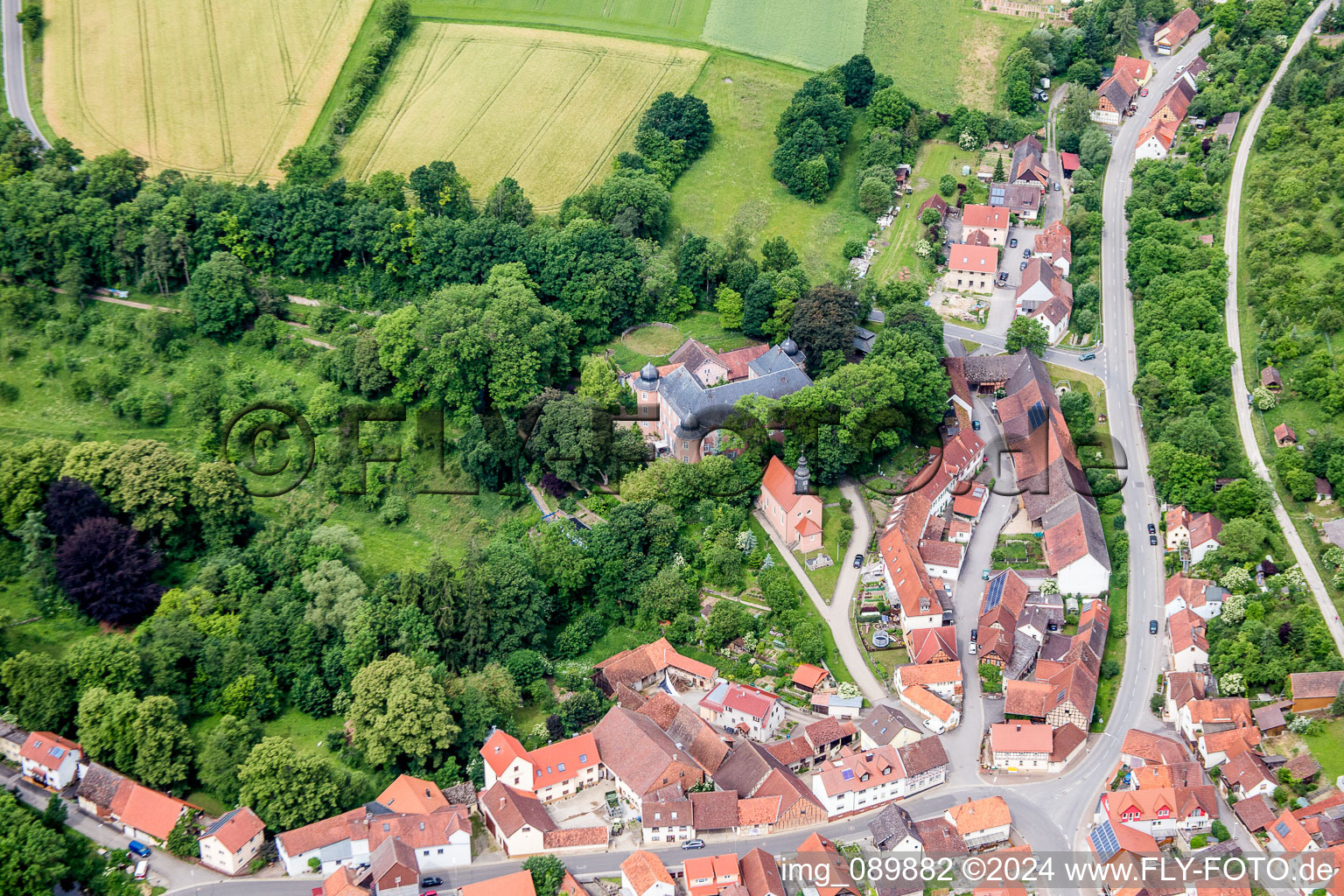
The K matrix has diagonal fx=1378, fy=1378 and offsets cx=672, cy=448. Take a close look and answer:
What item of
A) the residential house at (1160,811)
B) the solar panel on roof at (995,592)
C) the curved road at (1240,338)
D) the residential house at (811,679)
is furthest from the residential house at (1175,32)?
the residential house at (1160,811)

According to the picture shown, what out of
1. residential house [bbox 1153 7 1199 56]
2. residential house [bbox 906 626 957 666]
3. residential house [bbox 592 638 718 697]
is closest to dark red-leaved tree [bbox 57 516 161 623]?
residential house [bbox 592 638 718 697]

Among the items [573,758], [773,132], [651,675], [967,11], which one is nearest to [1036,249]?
[773,132]

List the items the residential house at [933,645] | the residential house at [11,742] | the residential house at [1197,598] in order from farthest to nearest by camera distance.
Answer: the residential house at [1197,598] < the residential house at [933,645] < the residential house at [11,742]

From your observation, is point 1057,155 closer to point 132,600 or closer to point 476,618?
point 476,618

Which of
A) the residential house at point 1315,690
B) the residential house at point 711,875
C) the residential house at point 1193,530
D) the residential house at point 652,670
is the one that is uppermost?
the residential house at point 1193,530

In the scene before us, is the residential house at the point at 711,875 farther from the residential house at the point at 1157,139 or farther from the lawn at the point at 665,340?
the residential house at the point at 1157,139

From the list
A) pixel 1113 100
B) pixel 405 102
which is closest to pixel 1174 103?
pixel 1113 100
